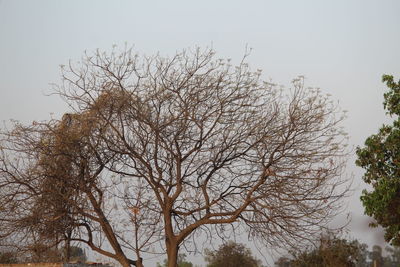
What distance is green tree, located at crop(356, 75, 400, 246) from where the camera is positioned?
19.4 metres

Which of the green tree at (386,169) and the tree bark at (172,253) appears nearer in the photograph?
the tree bark at (172,253)

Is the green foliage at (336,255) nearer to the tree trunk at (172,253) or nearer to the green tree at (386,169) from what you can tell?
the green tree at (386,169)

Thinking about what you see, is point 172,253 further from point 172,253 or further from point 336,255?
point 336,255

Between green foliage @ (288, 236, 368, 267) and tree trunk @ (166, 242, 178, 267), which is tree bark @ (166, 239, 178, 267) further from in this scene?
green foliage @ (288, 236, 368, 267)

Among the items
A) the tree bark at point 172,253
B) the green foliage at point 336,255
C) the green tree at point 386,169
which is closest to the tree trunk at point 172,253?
the tree bark at point 172,253

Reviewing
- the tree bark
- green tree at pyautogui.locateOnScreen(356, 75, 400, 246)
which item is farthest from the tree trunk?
green tree at pyautogui.locateOnScreen(356, 75, 400, 246)

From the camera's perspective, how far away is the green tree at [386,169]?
19.4 metres

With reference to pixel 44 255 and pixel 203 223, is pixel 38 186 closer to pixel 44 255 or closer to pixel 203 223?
pixel 44 255

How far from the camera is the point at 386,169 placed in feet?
65.6

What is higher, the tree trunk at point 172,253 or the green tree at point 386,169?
the green tree at point 386,169

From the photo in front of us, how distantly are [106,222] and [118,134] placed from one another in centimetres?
252

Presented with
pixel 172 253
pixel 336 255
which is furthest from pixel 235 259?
pixel 172 253

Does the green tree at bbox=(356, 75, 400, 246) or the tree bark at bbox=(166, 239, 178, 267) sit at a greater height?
the green tree at bbox=(356, 75, 400, 246)

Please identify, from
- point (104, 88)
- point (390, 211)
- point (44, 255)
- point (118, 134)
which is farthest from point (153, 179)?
point (390, 211)
